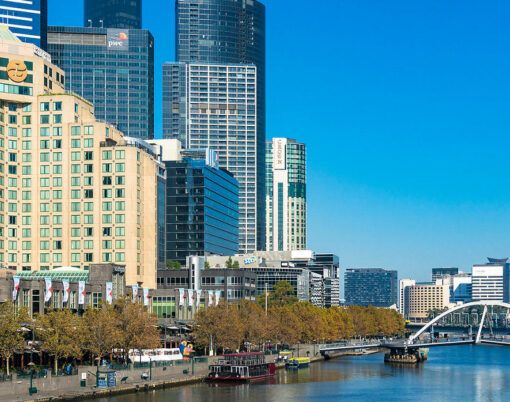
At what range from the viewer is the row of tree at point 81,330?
112438 millimetres

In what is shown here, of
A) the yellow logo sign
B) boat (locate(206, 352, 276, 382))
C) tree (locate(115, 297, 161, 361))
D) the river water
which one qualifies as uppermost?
the yellow logo sign

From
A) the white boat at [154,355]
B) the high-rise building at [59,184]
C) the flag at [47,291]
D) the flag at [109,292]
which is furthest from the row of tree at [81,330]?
the high-rise building at [59,184]

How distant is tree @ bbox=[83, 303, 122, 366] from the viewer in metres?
127

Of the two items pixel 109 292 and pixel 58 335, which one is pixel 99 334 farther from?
pixel 109 292

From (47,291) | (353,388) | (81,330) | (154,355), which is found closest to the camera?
(81,330)

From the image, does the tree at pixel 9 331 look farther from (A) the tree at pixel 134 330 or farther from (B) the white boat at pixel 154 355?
Answer: (B) the white boat at pixel 154 355

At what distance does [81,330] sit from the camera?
12606 centimetres

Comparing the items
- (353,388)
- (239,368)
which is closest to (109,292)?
(239,368)

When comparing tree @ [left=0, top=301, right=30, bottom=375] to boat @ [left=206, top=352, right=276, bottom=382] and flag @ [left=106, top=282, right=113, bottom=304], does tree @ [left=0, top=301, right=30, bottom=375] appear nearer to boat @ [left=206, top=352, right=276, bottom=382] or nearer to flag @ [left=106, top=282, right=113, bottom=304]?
flag @ [left=106, top=282, right=113, bottom=304]

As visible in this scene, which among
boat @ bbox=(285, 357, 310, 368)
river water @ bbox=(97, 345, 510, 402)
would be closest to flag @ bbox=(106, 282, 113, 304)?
river water @ bbox=(97, 345, 510, 402)

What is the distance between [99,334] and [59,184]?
6518 cm

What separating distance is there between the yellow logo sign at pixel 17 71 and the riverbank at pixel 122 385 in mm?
68230

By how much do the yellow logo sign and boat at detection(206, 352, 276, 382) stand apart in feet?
225

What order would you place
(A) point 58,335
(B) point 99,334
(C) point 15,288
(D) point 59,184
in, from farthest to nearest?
(D) point 59,184 → (C) point 15,288 → (B) point 99,334 → (A) point 58,335
